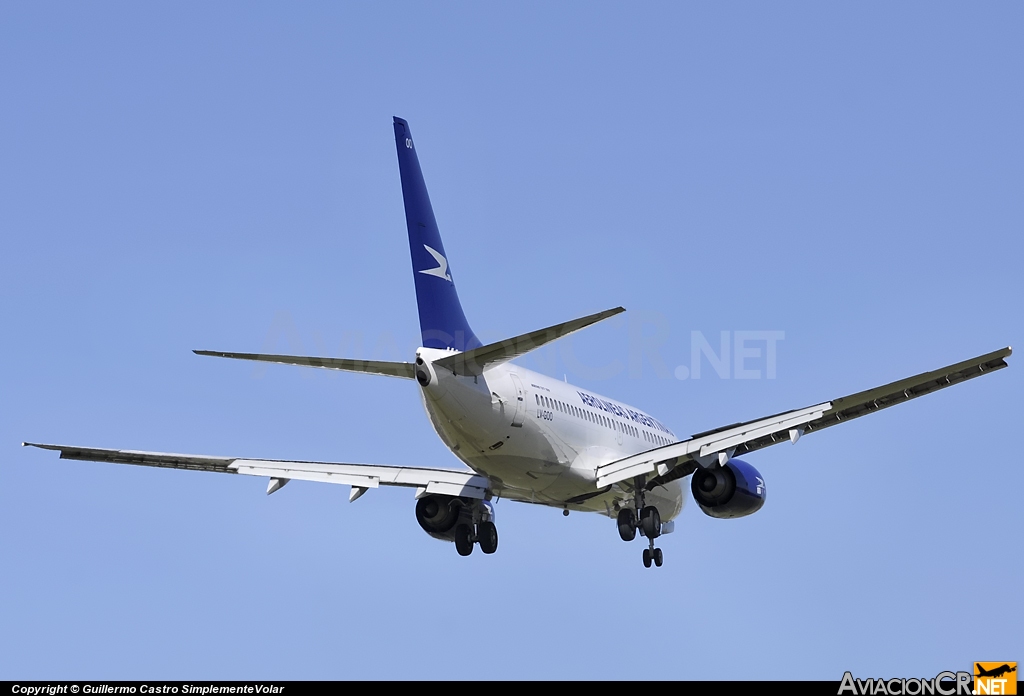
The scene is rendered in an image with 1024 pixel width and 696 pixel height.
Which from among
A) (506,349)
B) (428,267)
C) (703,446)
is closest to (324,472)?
(428,267)

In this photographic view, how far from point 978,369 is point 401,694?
12650mm

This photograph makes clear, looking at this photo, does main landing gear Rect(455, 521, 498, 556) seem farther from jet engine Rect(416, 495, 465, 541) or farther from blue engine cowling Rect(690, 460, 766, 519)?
blue engine cowling Rect(690, 460, 766, 519)

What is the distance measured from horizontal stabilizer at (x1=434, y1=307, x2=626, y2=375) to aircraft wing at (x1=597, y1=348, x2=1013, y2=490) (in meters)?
4.93

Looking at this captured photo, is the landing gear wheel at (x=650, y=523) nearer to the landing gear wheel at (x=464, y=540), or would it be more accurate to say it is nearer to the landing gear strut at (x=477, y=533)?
the landing gear strut at (x=477, y=533)

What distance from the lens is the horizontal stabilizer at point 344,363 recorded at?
24.3 meters

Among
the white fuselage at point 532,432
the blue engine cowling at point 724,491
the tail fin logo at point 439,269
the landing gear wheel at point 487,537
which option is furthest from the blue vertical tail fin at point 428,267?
the blue engine cowling at point 724,491

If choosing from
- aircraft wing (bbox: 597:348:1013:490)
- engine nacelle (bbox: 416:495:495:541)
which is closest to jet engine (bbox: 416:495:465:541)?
engine nacelle (bbox: 416:495:495:541)

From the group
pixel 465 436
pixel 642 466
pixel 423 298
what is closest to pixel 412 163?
pixel 423 298

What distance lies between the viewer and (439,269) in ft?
98.4

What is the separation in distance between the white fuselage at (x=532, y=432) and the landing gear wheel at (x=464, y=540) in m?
1.26

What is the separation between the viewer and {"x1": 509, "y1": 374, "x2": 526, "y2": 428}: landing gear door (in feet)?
96.8

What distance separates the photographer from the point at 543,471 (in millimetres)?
31047

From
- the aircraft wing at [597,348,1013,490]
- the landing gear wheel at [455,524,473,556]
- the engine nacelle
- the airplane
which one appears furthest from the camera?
the engine nacelle

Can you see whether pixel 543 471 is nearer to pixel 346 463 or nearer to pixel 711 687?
pixel 346 463
